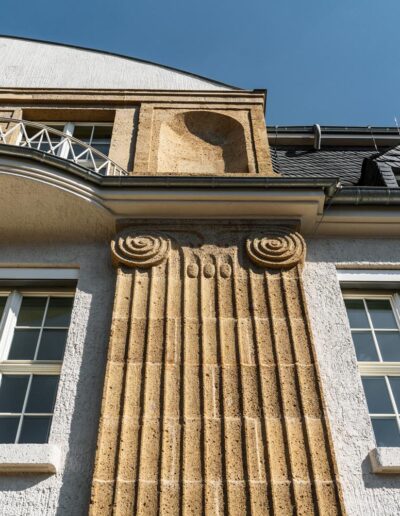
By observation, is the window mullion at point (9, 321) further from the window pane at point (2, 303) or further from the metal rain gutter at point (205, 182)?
the metal rain gutter at point (205, 182)

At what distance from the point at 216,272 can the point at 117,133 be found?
3464mm

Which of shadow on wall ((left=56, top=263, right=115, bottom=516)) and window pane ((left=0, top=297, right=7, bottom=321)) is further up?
window pane ((left=0, top=297, right=7, bottom=321))

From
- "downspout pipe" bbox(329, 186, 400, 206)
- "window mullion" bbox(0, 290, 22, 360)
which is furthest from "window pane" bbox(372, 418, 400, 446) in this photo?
"window mullion" bbox(0, 290, 22, 360)

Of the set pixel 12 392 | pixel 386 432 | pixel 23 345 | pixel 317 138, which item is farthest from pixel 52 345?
pixel 317 138

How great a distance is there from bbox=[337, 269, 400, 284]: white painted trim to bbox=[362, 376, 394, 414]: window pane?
42.9 inches

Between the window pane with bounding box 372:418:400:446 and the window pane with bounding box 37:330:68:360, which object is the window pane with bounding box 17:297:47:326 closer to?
the window pane with bounding box 37:330:68:360

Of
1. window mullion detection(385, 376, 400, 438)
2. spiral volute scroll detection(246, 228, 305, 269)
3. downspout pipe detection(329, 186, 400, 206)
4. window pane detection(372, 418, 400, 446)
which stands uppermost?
downspout pipe detection(329, 186, 400, 206)

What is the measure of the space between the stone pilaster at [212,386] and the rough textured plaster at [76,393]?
Result: 0.17 m

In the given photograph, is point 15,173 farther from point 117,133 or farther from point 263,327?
point 263,327

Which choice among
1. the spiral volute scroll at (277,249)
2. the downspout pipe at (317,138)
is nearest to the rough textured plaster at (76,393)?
the spiral volute scroll at (277,249)

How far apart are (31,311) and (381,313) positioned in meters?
3.65

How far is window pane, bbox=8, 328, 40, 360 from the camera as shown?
5.13m

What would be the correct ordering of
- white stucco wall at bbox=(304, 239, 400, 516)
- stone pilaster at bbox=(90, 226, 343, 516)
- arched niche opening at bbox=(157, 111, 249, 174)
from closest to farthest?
stone pilaster at bbox=(90, 226, 343, 516), white stucco wall at bbox=(304, 239, 400, 516), arched niche opening at bbox=(157, 111, 249, 174)

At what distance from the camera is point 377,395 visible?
4906 millimetres
